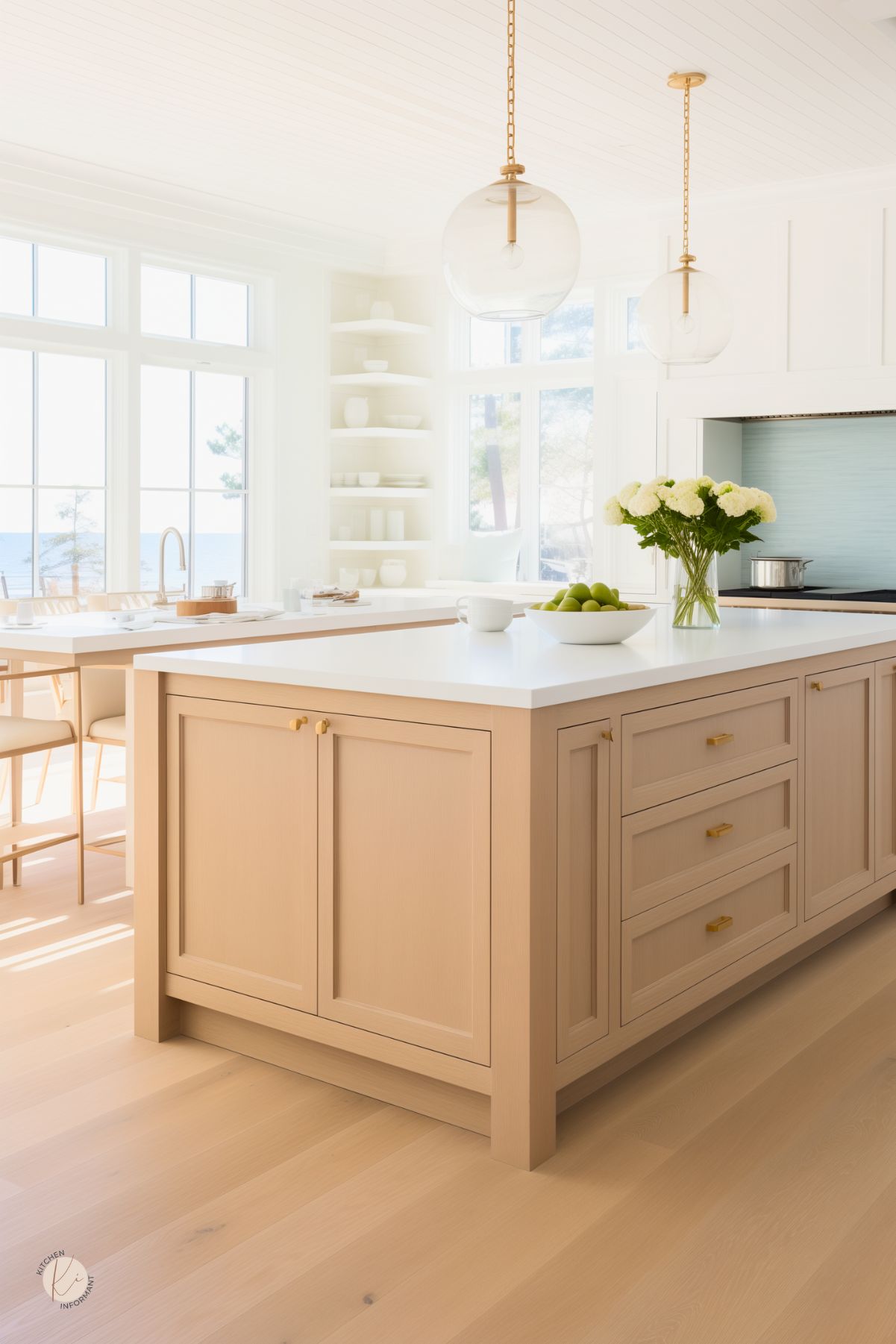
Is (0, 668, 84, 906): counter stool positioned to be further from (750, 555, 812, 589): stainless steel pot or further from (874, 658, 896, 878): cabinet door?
(750, 555, 812, 589): stainless steel pot

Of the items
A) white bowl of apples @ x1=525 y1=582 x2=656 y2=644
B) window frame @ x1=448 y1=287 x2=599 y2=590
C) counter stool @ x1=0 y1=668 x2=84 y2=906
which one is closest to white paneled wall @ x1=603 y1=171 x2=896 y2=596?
window frame @ x1=448 y1=287 x2=599 y2=590

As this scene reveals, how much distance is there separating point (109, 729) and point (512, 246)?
2.13 m

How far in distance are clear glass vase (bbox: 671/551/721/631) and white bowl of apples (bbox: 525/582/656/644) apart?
42 centimetres

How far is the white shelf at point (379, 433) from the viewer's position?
7355mm

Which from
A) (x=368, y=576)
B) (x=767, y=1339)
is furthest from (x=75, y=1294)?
(x=368, y=576)

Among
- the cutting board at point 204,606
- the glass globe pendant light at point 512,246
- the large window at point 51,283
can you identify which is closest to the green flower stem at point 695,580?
the glass globe pendant light at point 512,246

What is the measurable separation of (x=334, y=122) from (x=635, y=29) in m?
1.47

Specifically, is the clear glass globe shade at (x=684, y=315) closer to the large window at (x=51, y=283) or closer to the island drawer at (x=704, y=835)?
the island drawer at (x=704, y=835)

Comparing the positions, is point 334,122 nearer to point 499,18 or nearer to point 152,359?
point 499,18

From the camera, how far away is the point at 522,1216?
1.95 metres

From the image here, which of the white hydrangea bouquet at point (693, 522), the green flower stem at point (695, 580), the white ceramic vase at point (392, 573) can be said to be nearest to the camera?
the white hydrangea bouquet at point (693, 522)

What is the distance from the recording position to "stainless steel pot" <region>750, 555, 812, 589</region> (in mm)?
5746

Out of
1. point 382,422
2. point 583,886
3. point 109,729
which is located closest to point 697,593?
point 583,886

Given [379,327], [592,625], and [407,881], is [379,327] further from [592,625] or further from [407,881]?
[407,881]
